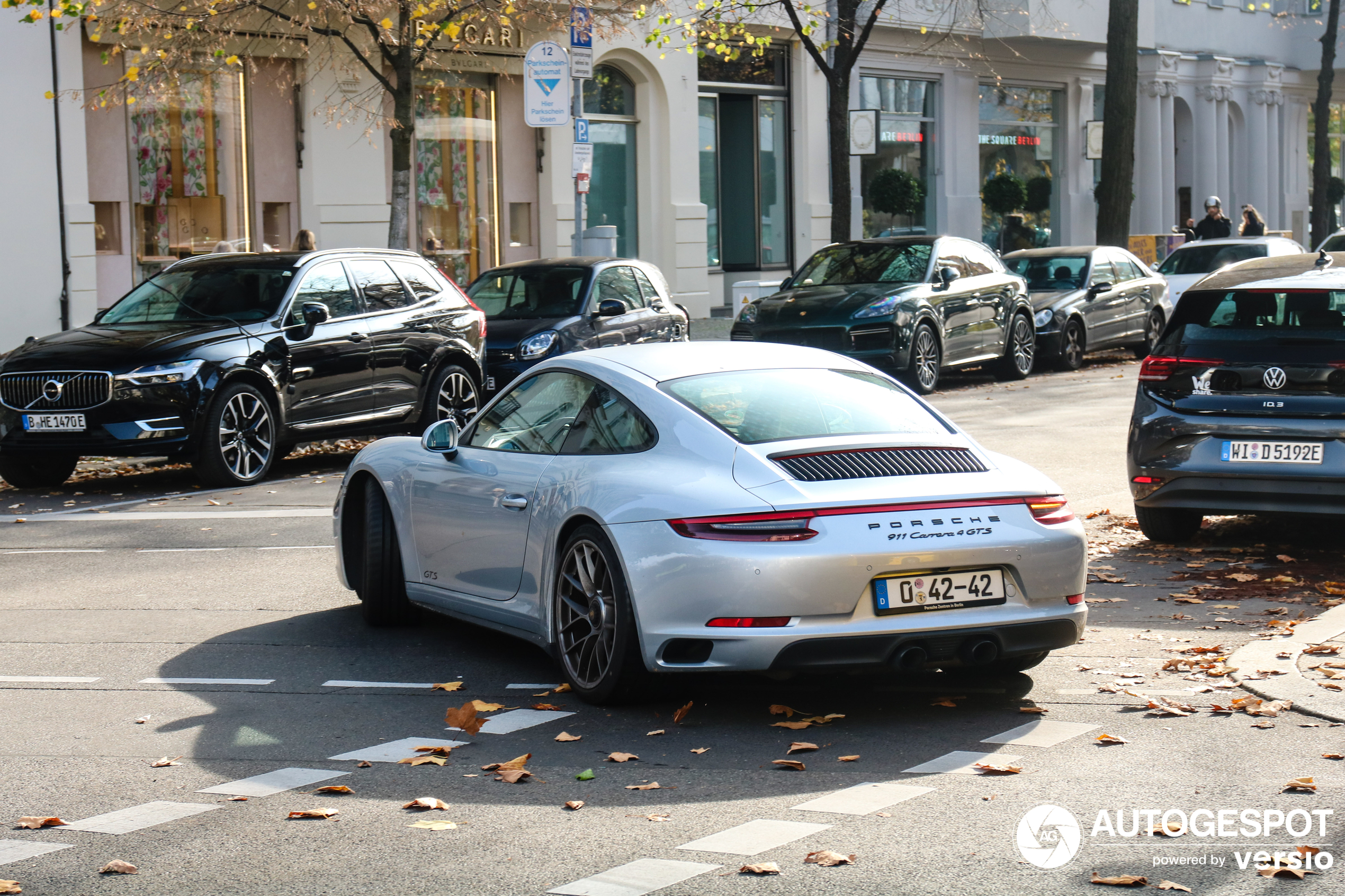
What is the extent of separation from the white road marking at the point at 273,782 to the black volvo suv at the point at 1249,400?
5.47m

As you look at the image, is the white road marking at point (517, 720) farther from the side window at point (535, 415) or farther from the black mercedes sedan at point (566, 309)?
the black mercedes sedan at point (566, 309)

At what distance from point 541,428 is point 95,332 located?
784cm

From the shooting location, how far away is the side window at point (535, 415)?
7270mm

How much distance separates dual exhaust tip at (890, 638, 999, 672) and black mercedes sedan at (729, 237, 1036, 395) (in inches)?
523

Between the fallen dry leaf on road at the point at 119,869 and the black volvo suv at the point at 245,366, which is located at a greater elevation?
the black volvo suv at the point at 245,366

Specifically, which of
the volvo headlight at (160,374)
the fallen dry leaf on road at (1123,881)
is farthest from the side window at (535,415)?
the volvo headlight at (160,374)

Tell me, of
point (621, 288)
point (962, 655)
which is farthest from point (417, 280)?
point (962, 655)

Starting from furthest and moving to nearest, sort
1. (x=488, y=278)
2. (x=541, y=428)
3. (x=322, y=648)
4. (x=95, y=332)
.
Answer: (x=488, y=278), (x=95, y=332), (x=322, y=648), (x=541, y=428)

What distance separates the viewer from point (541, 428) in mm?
7398

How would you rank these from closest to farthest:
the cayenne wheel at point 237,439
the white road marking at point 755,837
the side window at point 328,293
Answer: the white road marking at point 755,837
the cayenne wheel at point 237,439
the side window at point 328,293

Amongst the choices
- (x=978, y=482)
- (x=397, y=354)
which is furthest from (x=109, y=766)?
(x=397, y=354)

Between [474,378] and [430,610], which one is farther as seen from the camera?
[474,378]

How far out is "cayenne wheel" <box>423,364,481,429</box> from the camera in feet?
51.7

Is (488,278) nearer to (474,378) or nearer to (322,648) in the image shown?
(474,378)
